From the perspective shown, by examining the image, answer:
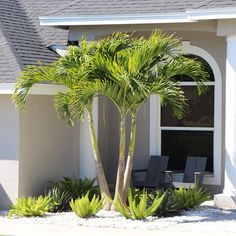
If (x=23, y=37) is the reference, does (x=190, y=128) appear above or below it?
below

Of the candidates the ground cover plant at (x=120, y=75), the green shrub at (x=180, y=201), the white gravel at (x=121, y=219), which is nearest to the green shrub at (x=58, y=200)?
the white gravel at (x=121, y=219)

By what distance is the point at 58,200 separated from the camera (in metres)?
12.7

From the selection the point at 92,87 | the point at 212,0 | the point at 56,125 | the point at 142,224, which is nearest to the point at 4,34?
the point at 56,125

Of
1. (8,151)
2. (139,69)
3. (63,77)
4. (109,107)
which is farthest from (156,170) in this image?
(139,69)

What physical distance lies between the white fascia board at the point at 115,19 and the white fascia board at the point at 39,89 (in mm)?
1343

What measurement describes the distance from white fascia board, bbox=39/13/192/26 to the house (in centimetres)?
2

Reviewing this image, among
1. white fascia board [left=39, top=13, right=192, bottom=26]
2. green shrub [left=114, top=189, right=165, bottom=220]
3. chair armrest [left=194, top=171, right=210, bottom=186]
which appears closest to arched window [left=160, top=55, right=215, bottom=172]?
chair armrest [left=194, top=171, right=210, bottom=186]

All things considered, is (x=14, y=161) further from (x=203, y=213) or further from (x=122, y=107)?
(x=203, y=213)

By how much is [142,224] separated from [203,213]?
164 cm

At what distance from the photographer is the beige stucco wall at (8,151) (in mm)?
12742

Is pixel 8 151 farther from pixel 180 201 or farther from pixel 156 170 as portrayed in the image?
pixel 156 170

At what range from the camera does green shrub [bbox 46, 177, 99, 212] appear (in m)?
12.7

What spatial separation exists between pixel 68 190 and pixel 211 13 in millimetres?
4244

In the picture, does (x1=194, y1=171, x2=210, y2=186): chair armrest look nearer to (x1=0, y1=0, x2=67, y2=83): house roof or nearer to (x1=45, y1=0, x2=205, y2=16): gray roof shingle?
(x1=45, y1=0, x2=205, y2=16): gray roof shingle
